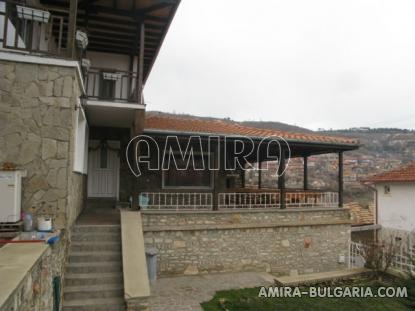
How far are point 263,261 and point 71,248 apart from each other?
5.85m

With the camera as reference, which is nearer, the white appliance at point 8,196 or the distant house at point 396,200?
the white appliance at point 8,196

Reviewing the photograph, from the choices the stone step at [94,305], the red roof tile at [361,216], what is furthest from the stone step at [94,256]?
the red roof tile at [361,216]

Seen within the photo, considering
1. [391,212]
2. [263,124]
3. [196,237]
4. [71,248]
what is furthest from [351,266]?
[263,124]

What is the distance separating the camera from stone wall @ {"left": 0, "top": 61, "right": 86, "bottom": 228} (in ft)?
18.4

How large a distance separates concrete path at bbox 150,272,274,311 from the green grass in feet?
1.05

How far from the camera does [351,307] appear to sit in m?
7.51

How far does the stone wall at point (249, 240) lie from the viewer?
9.12 meters

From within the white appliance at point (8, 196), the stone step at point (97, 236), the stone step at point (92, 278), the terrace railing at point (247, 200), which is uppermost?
the white appliance at point (8, 196)

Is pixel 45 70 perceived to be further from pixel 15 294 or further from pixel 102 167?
pixel 102 167

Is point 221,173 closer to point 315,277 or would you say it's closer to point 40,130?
point 315,277

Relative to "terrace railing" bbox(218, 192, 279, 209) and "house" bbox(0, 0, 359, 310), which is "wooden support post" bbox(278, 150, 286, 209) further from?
"terrace railing" bbox(218, 192, 279, 209)

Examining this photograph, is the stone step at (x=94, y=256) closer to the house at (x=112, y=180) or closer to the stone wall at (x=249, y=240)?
the house at (x=112, y=180)

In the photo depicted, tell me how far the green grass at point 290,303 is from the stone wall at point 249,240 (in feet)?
5.34

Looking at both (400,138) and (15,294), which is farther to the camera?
(400,138)
